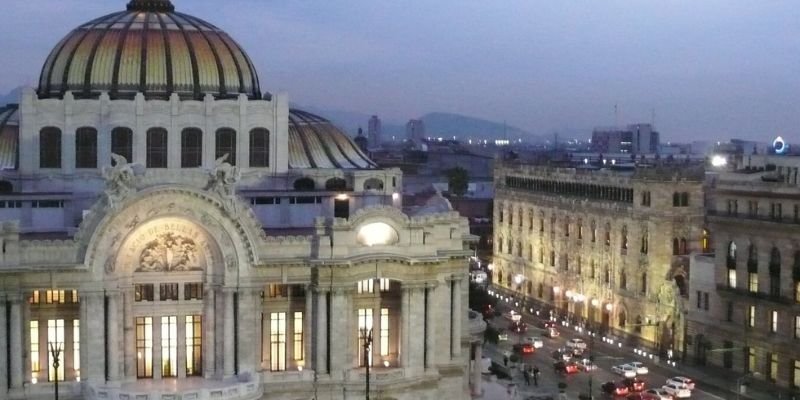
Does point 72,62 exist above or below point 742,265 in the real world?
above

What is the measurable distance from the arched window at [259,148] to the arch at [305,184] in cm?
285

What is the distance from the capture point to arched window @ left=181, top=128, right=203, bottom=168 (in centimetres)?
9300

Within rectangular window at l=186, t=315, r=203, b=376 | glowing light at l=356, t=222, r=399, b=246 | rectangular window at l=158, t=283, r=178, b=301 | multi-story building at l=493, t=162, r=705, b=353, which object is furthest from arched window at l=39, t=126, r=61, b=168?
multi-story building at l=493, t=162, r=705, b=353

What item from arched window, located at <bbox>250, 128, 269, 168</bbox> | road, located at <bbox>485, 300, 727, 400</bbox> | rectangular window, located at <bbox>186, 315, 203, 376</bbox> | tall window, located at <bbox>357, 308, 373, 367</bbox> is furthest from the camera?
road, located at <bbox>485, 300, 727, 400</bbox>

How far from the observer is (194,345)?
81750 mm

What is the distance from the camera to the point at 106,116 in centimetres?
9119

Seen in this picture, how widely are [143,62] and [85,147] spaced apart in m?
8.37

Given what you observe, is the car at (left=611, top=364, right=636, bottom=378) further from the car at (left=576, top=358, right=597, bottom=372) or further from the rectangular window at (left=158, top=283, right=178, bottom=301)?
the rectangular window at (left=158, top=283, right=178, bottom=301)

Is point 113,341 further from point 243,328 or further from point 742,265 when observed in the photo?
point 742,265

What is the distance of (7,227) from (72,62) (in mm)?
22193

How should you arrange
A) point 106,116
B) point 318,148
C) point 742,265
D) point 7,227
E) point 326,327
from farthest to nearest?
point 742,265
point 318,148
point 106,116
point 326,327
point 7,227

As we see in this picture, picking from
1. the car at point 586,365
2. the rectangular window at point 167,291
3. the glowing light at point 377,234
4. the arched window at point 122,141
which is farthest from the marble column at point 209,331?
the car at point 586,365

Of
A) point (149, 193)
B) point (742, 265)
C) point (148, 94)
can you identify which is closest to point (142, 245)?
point (149, 193)

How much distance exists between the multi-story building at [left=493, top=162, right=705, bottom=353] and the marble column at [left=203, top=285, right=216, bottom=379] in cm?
5866
